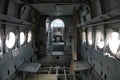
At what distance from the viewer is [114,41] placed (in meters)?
3.44

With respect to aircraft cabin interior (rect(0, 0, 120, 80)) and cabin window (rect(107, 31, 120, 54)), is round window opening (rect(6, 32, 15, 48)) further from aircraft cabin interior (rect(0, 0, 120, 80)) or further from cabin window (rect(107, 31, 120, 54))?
cabin window (rect(107, 31, 120, 54))

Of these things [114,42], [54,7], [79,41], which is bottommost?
[79,41]

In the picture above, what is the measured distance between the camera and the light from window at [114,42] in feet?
10.7

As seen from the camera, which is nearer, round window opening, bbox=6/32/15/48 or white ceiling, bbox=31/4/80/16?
round window opening, bbox=6/32/15/48

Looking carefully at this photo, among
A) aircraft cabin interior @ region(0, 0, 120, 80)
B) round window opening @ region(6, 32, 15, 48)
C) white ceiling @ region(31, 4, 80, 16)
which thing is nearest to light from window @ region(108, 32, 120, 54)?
aircraft cabin interior @ region(0, 0, 120, 80)

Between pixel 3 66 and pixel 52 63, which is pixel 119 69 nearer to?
pixel 3 66

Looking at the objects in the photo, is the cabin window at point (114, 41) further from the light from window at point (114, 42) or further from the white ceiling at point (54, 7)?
the white ceiling at point (54, 7)

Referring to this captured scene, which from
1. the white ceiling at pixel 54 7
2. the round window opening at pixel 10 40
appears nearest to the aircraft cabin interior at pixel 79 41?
the round window opening at pixel 10 40

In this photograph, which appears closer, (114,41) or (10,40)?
(114,41)

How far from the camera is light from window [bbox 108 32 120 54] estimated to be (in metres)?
3.27

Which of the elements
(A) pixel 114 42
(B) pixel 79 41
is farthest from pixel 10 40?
(B) pixel 79 41

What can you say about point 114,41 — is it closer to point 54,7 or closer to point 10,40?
point 10,40

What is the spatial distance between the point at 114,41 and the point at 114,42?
2 cm

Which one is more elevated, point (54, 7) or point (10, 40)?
point (54, 7)
